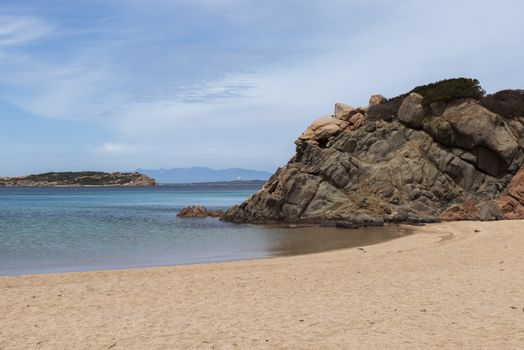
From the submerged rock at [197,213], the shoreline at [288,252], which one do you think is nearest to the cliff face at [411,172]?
the shoreline at [288,252]

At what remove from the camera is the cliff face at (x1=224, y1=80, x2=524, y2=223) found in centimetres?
4084

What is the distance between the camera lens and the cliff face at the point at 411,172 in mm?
40844

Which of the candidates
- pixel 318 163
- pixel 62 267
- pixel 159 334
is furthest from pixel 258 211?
pixel 159 334

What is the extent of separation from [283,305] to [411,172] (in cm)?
3182

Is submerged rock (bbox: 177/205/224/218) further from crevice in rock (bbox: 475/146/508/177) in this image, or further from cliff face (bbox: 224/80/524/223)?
crevice in rock (bbox: 475/146/508/177)

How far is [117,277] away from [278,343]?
1088cm

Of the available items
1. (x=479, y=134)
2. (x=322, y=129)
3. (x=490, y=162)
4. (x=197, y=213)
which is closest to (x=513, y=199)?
(x=490, y=162)

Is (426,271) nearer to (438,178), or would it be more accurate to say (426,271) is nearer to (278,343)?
(278,343)

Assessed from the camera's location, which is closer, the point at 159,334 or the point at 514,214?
the point at 159,334

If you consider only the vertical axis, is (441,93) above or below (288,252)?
above

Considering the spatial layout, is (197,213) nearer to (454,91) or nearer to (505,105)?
(454,91)

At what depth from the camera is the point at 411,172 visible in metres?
42.3

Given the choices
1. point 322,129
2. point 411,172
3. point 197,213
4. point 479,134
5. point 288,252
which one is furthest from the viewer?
point 197,213

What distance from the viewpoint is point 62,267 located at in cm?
2342
